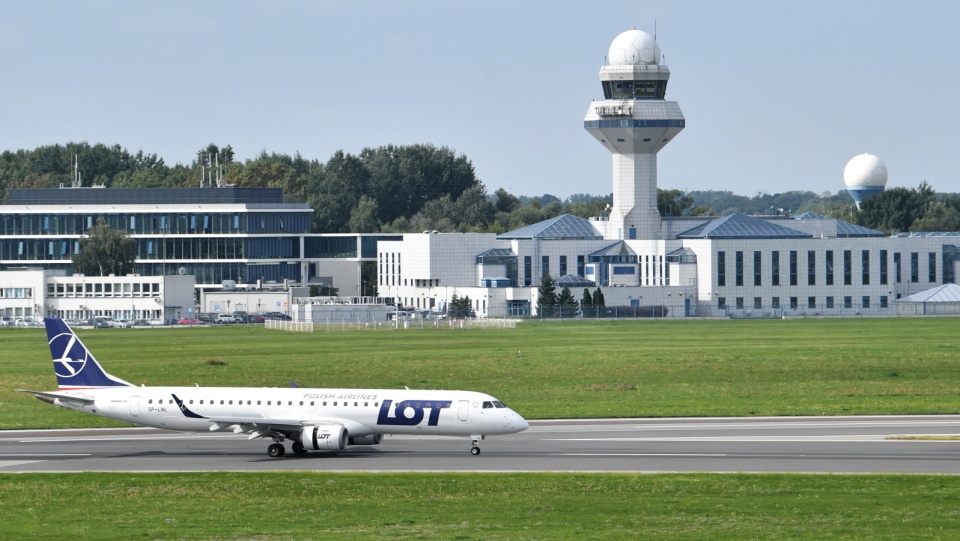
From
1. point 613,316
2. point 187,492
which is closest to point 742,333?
point 613,316

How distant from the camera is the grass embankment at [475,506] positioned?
44.9 metres

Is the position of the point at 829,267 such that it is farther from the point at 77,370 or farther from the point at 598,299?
the point at 77,370

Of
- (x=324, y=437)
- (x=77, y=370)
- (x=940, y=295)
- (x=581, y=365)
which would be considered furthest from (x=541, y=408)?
(x=940, y=295)

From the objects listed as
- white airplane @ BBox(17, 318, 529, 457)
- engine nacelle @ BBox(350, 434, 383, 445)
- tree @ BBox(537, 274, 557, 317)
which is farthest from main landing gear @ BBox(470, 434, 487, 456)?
tree @ BBox(537, 274, 557, 317)

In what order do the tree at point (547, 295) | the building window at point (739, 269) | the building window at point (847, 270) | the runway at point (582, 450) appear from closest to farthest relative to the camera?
the runway at point (582, 450) < the tree at point (547, 295) < the building window at point (739, 269) < the building window at point (847, 270)

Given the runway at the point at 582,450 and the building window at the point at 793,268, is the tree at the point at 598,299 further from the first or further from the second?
the runway at the point at 582,450

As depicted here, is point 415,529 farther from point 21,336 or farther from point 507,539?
point 21,336

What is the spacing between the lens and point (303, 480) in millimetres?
55094

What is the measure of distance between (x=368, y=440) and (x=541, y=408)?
812 inches

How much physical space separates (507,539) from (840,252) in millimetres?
162519

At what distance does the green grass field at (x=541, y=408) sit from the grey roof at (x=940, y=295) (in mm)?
22232

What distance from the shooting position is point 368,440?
Result: 62.4 meters

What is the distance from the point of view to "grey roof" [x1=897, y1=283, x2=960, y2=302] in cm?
19150

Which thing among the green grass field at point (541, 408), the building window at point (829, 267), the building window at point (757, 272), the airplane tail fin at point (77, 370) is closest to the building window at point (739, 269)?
the building window at point (757, 272)
